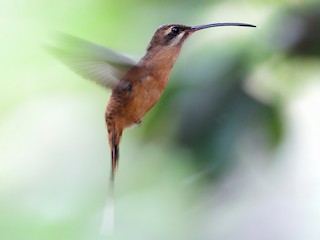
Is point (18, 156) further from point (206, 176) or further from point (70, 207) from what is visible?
point (206, 176)

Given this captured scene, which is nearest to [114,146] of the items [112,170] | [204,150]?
[112,170]

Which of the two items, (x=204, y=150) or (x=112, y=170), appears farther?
(x=204, y=150)

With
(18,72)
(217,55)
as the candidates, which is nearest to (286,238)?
(217,55)

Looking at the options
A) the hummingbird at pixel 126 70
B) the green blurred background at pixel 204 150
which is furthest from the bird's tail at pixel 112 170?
the green blurred background at pixel 204 150

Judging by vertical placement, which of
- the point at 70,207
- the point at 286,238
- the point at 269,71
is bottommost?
the point at 286,238

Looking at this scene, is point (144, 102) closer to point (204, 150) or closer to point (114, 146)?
point (114, 146)
